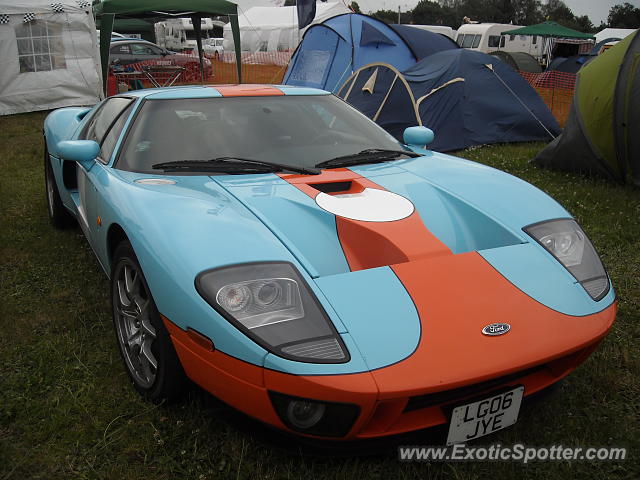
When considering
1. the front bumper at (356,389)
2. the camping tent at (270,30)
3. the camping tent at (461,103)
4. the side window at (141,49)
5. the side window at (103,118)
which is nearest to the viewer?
the front bumper at (356,389)

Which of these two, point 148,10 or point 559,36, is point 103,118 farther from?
point 559,36

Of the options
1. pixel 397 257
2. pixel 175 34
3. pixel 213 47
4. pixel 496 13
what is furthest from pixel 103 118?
pixel 496 13

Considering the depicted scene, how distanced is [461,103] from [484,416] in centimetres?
635

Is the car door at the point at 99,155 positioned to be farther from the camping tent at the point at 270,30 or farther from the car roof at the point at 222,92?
the camping tent at the point at 270,30

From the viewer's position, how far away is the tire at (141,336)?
193 cm

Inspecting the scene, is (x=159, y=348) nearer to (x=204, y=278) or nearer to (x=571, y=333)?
(x=204, y=278)

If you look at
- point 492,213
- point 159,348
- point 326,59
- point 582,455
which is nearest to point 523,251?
point 492,213

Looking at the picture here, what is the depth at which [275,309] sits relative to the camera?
5.48ft

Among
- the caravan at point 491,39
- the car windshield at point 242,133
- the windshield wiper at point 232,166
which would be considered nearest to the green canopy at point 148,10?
the car windshield at point 242,133

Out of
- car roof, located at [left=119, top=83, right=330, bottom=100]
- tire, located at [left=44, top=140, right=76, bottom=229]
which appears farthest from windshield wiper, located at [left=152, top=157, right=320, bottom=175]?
tire, located at [left=44, top=140, right=76, bottom=229]

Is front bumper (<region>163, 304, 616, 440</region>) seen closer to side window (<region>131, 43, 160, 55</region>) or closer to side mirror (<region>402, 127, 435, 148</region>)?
side mirror (<region>402, 127, 435, 148</region>)

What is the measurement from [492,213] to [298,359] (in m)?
1.18

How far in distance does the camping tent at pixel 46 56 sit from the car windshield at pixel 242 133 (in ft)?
31.6

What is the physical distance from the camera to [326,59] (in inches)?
386
